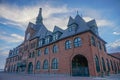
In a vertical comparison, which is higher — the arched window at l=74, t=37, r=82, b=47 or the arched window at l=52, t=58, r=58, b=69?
the arched window at l=74, t=37, r=82, b=47

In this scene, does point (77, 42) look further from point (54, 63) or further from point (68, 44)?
point (54, 63)

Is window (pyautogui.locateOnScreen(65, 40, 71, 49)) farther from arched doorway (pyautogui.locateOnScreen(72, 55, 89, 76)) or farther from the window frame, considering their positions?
arched doorway (pyautogui.locateOnScreen(72, 55, 89, 76))

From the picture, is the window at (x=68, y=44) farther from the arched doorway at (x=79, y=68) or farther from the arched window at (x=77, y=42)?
the arched doorway at (x=79, y=68)

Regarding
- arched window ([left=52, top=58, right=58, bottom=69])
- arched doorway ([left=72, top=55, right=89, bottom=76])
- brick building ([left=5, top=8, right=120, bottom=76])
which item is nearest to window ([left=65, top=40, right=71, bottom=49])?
brick building ([left=5, top=8, right=120, bottom=76])

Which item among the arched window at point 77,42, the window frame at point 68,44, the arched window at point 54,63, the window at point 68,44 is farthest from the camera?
the arched window at point 54,63

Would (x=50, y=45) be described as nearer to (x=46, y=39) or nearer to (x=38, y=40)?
(x=46, y=39)

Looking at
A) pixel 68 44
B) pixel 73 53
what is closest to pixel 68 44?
pixel 68 44

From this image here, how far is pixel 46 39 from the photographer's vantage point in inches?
1136

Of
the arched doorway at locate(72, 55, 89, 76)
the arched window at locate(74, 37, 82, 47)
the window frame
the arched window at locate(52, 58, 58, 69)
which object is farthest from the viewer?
the arched window at locate(52, 58, 58, 69)

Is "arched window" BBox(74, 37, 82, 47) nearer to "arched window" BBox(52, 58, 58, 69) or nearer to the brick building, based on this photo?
the brick building

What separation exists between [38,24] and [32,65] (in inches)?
734

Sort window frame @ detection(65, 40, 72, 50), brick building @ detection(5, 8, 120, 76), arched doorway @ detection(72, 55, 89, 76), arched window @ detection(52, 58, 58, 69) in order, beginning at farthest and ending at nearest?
arched window @ detection(52, 58, 58, 69) → window frame @ detection(65, 40, 72, 50) → brick building @ detection(5, 8, 120, 76) → arched doorway @ detection(72, 55, 89, 76)

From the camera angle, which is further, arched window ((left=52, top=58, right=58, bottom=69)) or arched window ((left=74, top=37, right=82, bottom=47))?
arched window ((left=52, top=58, right=58, bottom=69))

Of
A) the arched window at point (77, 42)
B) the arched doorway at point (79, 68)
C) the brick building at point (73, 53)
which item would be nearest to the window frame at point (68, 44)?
the brick building at point (73, 53)
